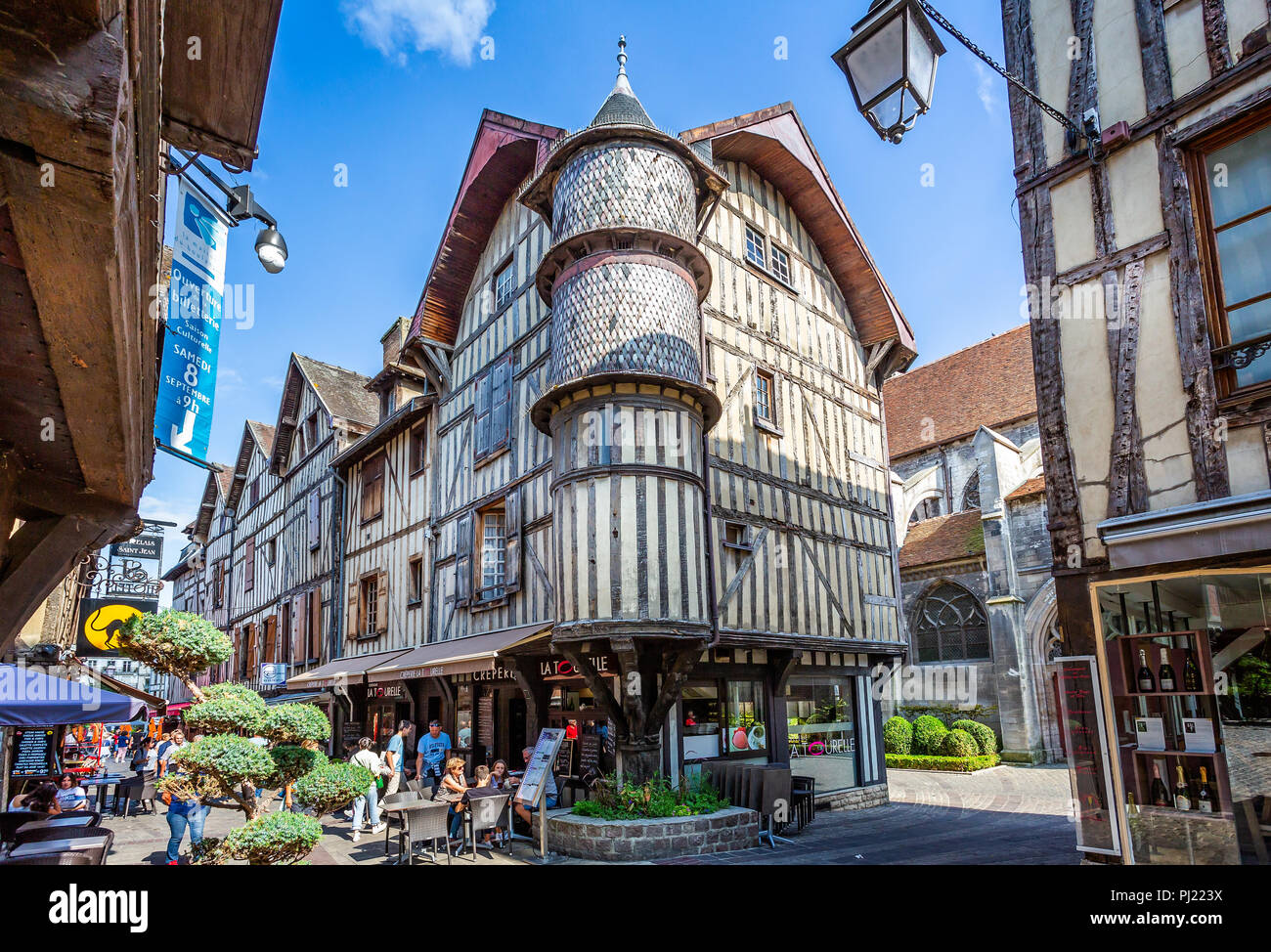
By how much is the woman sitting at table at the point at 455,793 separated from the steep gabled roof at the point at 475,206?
25.8 ft

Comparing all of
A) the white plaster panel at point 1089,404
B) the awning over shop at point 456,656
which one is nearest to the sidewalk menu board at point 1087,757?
the white plaster panel at point 1089,404

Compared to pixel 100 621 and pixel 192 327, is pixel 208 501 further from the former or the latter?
pixel 192 327

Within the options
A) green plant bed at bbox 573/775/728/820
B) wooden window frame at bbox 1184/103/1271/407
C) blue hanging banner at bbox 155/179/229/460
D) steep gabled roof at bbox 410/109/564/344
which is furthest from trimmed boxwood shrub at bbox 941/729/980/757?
blue hanging banner at bbox 155/179/229/460

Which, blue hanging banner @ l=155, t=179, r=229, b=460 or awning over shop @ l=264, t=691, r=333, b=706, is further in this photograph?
awning over shop @ l=264, t=691, r=333, b=706

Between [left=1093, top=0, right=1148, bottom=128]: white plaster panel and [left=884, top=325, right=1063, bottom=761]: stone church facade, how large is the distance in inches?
526

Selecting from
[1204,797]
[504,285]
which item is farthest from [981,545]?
[1204,797]

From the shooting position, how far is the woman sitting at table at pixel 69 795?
33.3 feet

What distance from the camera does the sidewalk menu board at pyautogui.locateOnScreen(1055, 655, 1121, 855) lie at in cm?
505

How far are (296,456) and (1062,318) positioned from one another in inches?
711

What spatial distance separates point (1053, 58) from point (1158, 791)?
17.0 ft

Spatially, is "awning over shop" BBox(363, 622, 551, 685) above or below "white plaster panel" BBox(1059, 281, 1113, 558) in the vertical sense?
below

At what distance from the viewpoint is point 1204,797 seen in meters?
4.71

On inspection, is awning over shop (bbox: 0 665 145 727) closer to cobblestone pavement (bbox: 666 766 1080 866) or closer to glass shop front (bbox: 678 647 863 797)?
cobblestone pavement (bbox: 666 766 1080 866)

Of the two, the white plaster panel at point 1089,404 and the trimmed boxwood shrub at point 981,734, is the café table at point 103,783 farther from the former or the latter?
the trimmed boxwood shrub at point 981,734
